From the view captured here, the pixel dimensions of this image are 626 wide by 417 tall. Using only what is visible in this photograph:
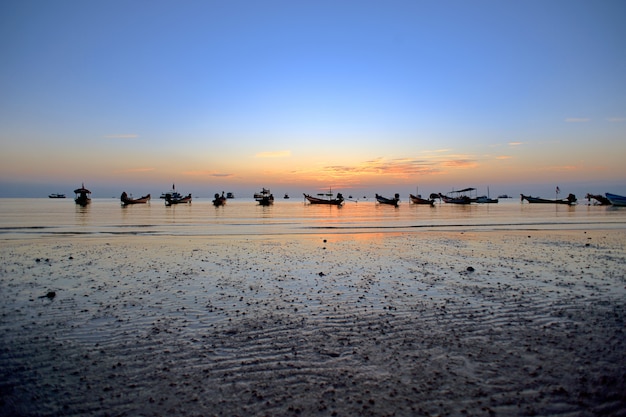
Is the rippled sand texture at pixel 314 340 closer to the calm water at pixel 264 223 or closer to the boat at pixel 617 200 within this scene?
the calm water at pixel 264 223

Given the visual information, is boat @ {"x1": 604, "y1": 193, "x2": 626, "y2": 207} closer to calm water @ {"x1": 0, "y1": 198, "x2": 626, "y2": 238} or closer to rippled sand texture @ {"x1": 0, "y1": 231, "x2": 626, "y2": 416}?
calm water @ {"x1": 0, "y1": 198, "x2": 626, "y2": 238}

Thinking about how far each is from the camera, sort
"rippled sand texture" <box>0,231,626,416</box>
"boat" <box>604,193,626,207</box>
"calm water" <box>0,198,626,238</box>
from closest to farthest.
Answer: "rippled sand texture" <box>0,231,626,416</box>
"calm water" <box>0,198,626,238</box>
"boat" <box>604,193,626,207</box>

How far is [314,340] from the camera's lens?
287 inches

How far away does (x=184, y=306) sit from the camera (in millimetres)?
9703

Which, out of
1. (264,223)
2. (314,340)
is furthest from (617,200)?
(314,340)

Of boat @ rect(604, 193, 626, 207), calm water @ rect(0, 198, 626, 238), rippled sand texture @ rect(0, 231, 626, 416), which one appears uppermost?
boat @ rect(604, 193, 626, 207)

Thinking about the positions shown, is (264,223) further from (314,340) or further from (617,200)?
(617,200)

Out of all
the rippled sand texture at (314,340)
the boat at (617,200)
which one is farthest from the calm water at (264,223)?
the boat at (617,200)

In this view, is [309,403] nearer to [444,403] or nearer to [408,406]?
[408,406]

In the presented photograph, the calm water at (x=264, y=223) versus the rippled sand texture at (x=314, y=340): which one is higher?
the calm water at (x=264, y=223)

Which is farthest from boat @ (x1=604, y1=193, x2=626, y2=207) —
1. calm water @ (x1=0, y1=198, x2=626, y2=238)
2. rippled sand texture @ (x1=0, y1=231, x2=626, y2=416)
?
rippled sand texture @ (x1=0, y1=231, x2=626, y2=416)

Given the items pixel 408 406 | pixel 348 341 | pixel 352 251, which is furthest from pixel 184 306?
pixel 352 251

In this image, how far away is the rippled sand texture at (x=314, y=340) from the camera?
5.12 meters

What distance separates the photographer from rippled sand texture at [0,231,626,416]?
5.12 m
